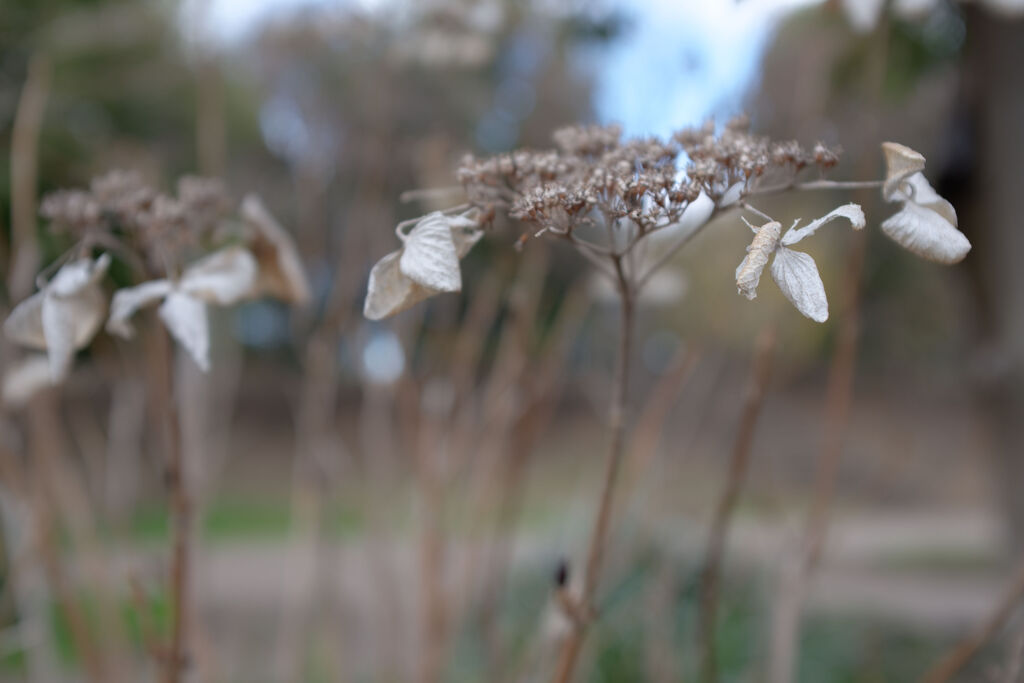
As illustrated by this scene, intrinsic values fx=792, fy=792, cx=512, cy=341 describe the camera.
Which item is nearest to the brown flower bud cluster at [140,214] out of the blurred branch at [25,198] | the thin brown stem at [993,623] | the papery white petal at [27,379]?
the papery white petal at [27,379]

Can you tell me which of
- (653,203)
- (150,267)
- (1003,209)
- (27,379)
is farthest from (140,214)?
(1003,209)

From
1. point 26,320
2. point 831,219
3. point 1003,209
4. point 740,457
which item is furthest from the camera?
point 1003,209

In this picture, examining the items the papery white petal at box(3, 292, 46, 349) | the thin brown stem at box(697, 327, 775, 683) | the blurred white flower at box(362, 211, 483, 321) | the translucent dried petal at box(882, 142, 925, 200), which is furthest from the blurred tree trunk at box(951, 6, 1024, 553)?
the papery white petal at box(3, 292, 46, 349)

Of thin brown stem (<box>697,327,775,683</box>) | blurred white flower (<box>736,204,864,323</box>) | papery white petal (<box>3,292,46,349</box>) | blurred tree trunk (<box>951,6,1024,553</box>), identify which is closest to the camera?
blurred white flower (<box>736,204,864,323</box>)

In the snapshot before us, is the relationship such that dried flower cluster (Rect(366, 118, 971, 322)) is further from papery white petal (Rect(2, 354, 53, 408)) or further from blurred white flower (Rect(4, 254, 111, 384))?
papery white petal (Rect(2, 354, 53, 408))

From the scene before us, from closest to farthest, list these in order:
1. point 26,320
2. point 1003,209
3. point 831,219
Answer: point 831,219
point 26,320
point 1003,209

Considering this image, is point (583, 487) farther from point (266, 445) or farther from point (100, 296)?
point (266, 445)

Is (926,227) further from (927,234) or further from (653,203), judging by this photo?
(653,203)
